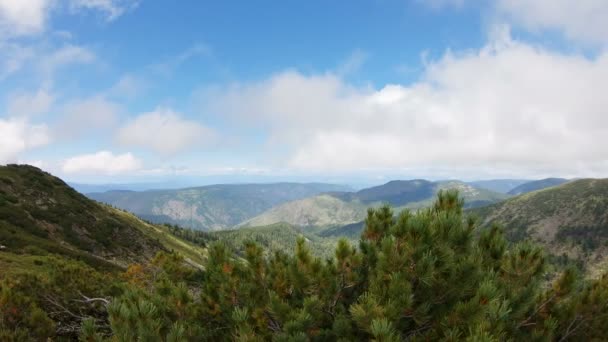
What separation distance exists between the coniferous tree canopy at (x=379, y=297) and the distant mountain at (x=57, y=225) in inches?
1709

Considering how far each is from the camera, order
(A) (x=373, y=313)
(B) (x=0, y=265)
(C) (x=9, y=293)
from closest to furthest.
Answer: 1. (A) (x=373, y=313)
2. (C) (x=9, y=293)
3. (B) (x=0, y=265)

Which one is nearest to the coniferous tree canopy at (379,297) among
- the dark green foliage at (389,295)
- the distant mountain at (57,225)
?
the dark green foliage at (389,295)

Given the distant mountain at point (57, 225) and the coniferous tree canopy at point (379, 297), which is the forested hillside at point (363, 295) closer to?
the coniferous tree canopy at point (379, 297)

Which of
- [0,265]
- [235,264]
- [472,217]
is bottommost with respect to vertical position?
[0,265]

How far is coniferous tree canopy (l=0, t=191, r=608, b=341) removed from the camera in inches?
257

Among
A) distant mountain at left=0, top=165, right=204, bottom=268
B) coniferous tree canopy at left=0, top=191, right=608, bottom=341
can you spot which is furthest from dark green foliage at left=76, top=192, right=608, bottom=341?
distant mountain at left=0, top=165, right=204, bottom=268

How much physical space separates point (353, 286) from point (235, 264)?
10.6 feet

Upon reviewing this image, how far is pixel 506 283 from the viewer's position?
8234mm

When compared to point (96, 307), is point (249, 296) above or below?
above

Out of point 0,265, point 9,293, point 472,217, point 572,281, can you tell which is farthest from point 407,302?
point 0,265

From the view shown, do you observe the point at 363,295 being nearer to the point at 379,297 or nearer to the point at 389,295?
the point at 379,297

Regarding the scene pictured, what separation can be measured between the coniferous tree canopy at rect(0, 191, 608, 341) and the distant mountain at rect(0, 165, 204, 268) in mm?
43412

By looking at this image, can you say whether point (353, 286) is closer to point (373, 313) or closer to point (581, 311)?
point (373, 313)

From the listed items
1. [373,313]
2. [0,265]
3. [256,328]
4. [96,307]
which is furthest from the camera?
[0,265]
